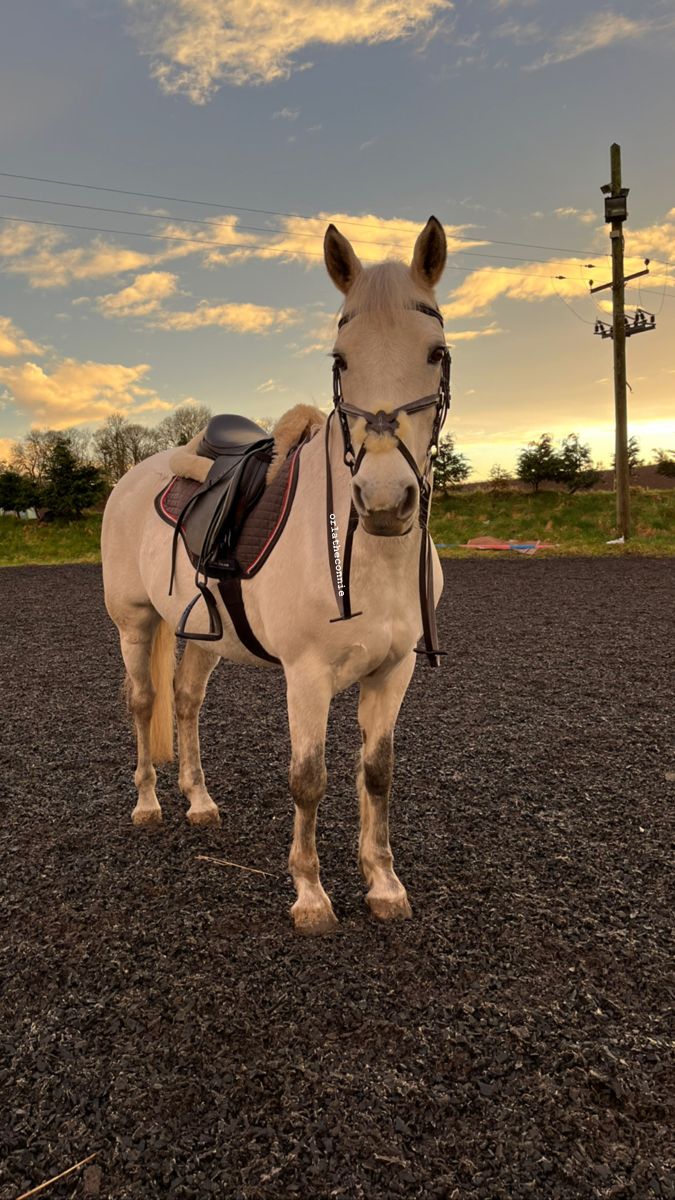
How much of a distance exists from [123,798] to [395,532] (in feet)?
11.0

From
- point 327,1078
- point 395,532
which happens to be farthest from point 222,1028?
point 395,532

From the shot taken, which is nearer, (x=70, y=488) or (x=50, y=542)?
(x=50, y=542)

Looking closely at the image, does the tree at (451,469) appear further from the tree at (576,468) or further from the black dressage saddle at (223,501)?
the black dressage saddle at (223,501)

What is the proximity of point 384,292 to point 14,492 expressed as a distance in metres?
36.8

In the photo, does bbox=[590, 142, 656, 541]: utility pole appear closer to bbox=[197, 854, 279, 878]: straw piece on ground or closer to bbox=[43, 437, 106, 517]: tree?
bbox=[197, 854, 279, 878]: straw piece on ground

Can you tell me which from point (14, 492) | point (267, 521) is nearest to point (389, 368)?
point (267, 521)

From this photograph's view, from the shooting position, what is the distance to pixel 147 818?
13.4 feet

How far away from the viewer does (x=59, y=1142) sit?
2.00 m

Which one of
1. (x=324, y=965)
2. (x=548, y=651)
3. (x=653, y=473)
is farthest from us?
(x=653, y=473)

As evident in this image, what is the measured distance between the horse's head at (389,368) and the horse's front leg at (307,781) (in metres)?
0.86

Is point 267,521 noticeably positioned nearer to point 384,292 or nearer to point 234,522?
point 234,522

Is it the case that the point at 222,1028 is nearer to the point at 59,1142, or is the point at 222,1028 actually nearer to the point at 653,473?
the point at 59,1142

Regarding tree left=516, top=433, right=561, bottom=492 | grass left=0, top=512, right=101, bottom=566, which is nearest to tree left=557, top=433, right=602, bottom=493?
tree left=516, top=433, right=561, bottom=492

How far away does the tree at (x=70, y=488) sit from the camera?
1155 inches
